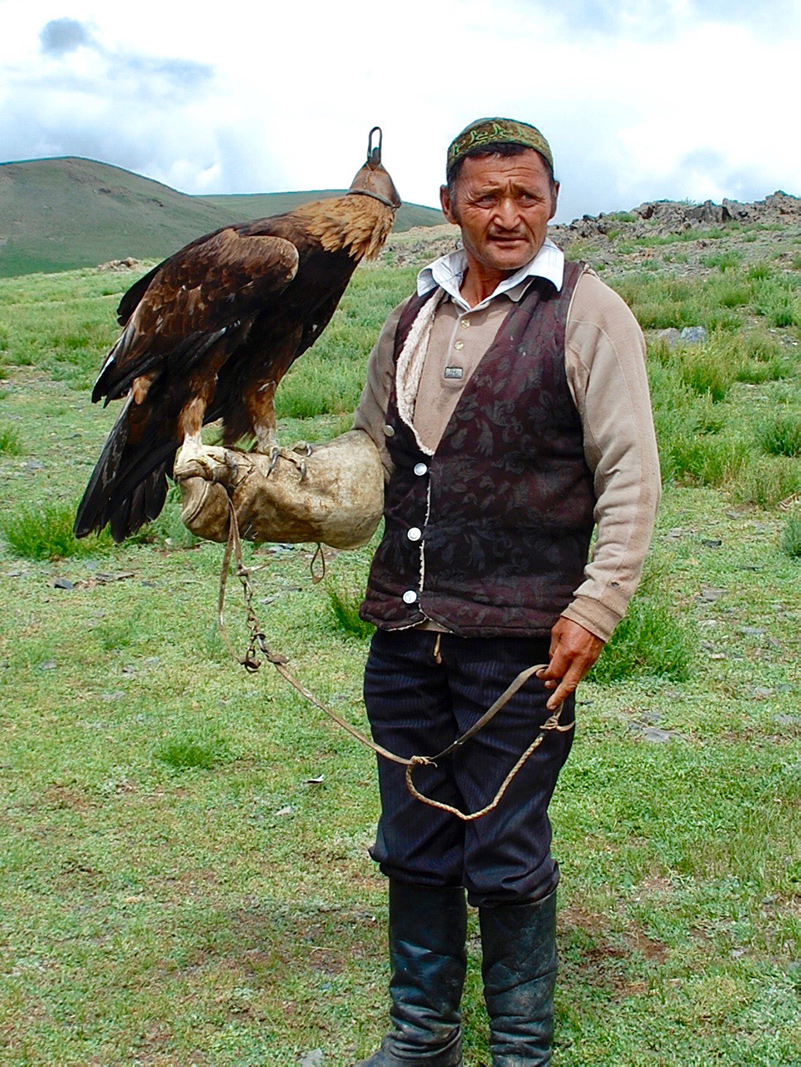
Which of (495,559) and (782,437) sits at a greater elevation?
(495,559)

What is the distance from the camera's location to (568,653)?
92.8 inches

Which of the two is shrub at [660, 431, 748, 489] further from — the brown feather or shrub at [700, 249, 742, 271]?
shrub at [700, 249, 742, 271]

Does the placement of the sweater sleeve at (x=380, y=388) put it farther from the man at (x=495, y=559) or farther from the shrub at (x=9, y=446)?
the shrub at (x=9, y=446)

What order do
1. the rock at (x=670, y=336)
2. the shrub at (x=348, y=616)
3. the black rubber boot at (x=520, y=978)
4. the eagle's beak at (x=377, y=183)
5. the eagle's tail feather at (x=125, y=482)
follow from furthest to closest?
the rock at (x=670, y=336)
the shrub at (x=348, y=616)
the eagle's tail feather at (x=125, y=482)
the eagle's beak at (x=377, y=183)
the black rubber boot at (x=520, y=978)

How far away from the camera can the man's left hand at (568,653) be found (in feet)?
7.72

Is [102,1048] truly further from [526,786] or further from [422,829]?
[526,786]

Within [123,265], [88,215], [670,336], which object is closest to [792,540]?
[670,336]

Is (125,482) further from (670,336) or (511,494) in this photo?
(670,336)

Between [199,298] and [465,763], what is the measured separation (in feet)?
6.24

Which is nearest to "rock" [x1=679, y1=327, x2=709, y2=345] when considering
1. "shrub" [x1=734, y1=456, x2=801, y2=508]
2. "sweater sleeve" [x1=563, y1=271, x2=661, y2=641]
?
"shrub" [x1=734, y1=456, x2=801, y2=508]

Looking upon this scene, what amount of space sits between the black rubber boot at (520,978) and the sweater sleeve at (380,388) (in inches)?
41.7

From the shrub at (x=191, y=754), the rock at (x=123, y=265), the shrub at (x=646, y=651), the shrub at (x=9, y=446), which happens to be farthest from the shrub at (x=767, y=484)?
the rock at (x=123, y=265)

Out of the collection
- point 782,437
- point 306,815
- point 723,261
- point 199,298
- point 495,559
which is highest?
point 723,261

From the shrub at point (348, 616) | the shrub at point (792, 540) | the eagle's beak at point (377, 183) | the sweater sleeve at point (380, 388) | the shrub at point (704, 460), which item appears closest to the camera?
the sweater sleeve at point (380, 388)
